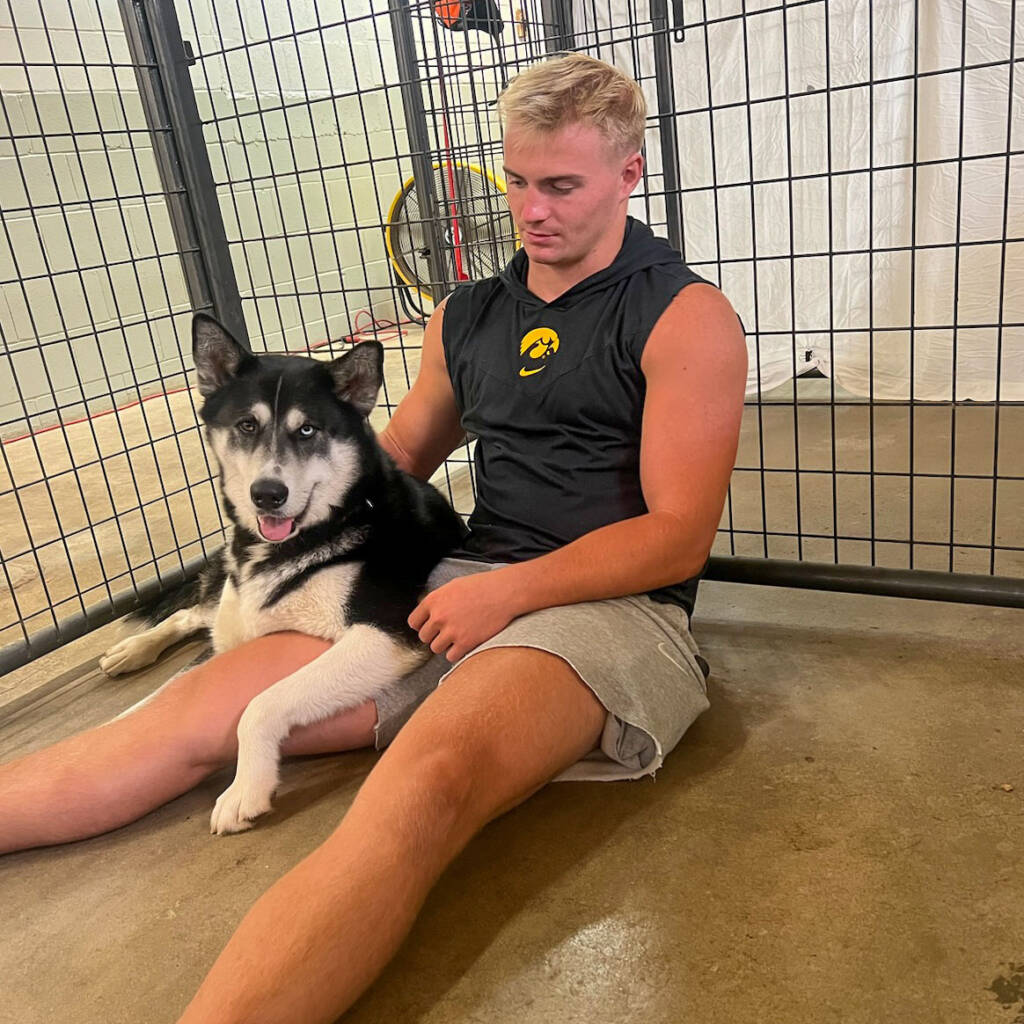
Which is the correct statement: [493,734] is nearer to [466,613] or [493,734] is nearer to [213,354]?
[466,613]

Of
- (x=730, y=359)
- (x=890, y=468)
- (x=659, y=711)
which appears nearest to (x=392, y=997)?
(x=659, y=711)

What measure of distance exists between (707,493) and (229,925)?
3.45 ft

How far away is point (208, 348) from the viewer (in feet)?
5.73

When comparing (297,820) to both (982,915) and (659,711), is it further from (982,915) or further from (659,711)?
(982,915)

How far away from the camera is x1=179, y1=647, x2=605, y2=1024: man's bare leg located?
1016mm

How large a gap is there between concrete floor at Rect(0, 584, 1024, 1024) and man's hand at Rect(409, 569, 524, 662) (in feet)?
1.12

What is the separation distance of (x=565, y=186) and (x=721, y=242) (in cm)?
289

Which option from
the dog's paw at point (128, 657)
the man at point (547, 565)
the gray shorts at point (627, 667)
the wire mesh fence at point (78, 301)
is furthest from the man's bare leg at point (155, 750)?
the wire mesh fence at point (78, 301)

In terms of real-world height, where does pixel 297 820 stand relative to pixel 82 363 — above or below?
below

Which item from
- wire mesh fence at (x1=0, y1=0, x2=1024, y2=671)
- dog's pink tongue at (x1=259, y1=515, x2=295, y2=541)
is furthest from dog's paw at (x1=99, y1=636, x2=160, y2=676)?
dog's pink tongue at (x1=259, y1=515, x2=295, y2=541)

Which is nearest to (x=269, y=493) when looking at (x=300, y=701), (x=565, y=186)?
(x=300, y=701)

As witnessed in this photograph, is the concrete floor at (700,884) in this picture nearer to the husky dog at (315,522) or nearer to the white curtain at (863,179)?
the husky dog at (315,522)

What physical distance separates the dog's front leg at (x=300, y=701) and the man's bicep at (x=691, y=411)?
0.57 meters

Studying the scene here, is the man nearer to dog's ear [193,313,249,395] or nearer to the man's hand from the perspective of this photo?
the man's hand
